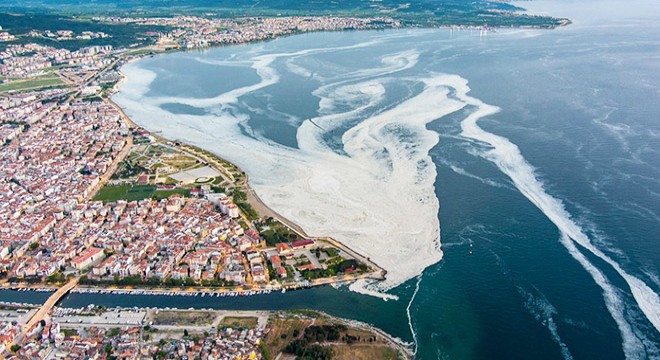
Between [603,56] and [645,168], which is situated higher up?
[603,56]

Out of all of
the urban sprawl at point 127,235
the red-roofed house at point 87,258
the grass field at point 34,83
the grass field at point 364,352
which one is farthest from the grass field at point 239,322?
the grass field at point 34,83

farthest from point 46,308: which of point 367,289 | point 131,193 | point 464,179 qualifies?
point 464,179

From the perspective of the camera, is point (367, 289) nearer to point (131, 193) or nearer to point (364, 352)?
point (364, 352)

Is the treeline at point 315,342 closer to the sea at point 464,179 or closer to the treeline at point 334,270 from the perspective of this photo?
the sea at point 464,179

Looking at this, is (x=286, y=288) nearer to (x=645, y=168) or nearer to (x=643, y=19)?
(x=645, y=168)

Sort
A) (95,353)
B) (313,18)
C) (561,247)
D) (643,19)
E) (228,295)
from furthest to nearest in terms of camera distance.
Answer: (313,18)
(643,19)
(561,247)
(228,295)
(95,353)

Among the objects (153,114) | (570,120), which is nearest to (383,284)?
(570,120)

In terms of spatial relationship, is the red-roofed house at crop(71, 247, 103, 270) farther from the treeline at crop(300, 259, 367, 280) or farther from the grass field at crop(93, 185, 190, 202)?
the treeline at crop(300, 259, 367, 280)

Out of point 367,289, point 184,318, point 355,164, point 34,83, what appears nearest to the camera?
point 184,318
